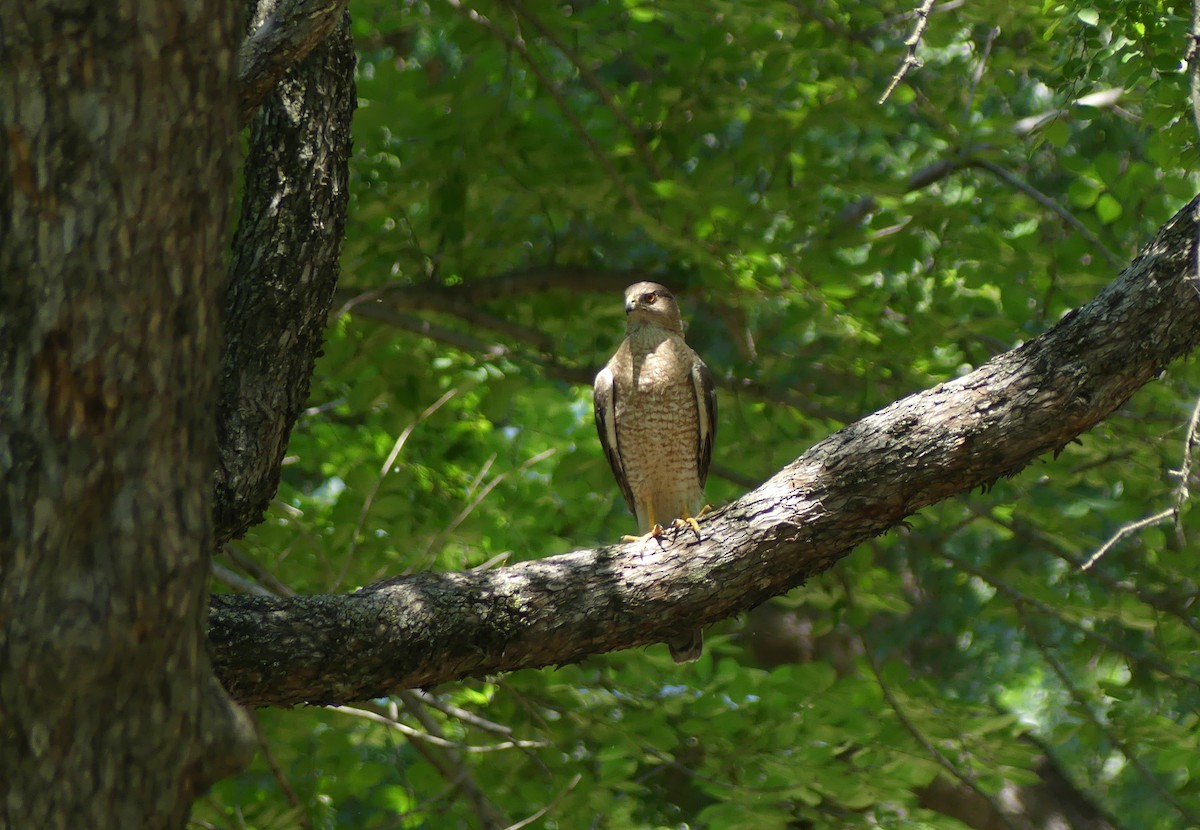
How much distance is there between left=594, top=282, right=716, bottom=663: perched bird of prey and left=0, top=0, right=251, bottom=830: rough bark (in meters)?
3.69

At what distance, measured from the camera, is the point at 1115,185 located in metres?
4.62

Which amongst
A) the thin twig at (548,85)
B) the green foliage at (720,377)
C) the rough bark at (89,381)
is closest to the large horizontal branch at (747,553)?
the rough bark at (89,381)

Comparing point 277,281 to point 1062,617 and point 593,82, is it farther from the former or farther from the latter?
point 1062,617

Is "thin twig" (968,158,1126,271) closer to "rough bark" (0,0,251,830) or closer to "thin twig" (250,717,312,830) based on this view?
"thin twig" (250,717,312,830)

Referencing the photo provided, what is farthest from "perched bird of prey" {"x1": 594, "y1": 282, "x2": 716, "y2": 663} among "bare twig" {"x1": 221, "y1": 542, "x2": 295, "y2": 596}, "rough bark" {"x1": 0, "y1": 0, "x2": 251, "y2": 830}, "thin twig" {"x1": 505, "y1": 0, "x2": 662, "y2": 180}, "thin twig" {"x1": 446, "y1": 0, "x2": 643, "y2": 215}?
"rough bark" {"x1": 0, "y1": 0, "x2": 251, "y2": 830}

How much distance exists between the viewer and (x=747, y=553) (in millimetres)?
2779

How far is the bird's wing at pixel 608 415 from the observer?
525 cm

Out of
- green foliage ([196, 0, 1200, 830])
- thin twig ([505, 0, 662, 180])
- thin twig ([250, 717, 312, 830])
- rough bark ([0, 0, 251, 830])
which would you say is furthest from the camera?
thin twig ([505, 0, 662, 180])

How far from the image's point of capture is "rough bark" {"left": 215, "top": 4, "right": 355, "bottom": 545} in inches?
111

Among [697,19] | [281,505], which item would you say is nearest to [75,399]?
[281,505]

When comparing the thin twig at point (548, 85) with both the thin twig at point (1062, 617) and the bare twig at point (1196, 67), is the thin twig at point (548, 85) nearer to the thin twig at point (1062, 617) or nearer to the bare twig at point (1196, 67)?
the thin twig at point (1062, 617)

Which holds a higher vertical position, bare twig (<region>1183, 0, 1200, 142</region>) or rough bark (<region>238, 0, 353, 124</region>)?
rough bark (<region>238, 0, 353, 124</region>)

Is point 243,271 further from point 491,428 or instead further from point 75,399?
point 491,428

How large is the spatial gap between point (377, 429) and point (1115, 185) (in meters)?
3.40
